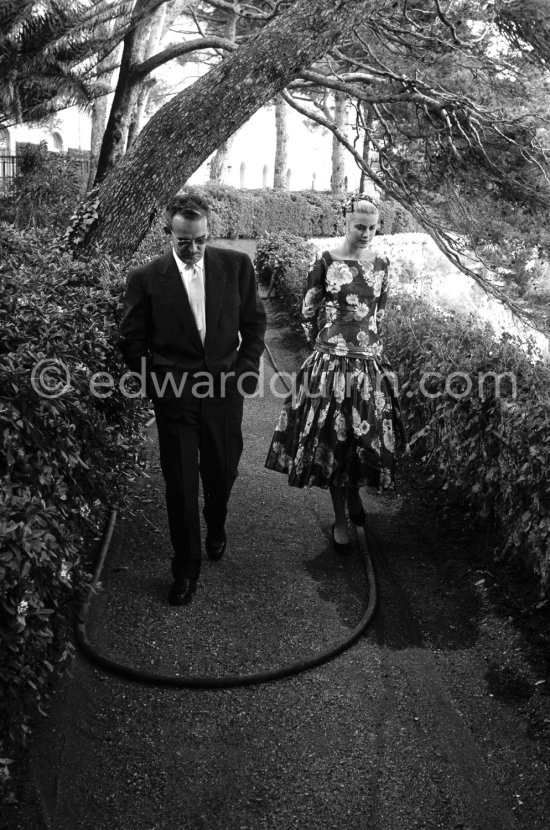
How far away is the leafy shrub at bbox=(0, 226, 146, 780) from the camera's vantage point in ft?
8.26

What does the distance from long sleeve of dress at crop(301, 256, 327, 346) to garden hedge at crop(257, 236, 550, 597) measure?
36.0 inches


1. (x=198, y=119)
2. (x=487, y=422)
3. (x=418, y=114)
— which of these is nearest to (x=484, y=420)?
(x=487, y=422)

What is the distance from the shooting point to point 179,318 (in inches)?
160

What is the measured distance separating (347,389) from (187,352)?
1.02m

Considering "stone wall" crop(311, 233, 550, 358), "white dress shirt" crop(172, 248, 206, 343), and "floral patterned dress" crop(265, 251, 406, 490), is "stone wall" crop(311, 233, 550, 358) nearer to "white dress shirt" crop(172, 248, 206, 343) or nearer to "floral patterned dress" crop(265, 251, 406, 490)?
"floral patterned dress" crop(265, 251, 406, 490)

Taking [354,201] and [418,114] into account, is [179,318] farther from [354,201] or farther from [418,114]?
[418,114]

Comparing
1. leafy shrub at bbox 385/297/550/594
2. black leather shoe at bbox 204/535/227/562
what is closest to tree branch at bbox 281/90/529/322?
leafy shrub at bbox 385/297/550/594

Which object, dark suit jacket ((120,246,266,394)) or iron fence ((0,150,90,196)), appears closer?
dark suit jacket ((120,246,266,394))

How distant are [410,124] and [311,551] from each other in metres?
6.00

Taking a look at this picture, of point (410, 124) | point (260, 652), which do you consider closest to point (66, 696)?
point (260, 652)

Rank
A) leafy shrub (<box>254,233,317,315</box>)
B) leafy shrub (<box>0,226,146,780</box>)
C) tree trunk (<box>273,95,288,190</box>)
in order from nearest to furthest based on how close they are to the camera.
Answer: leafy shrub (<box>0,226,146,780</box>)
leafy shrub (<box>254,233,317,315</box>)
tree trunk (<box>273,95,288,190</box>)

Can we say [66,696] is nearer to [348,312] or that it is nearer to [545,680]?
[545,680]

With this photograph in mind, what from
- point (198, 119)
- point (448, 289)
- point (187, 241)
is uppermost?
point (198, 119)

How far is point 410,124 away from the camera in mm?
9156
